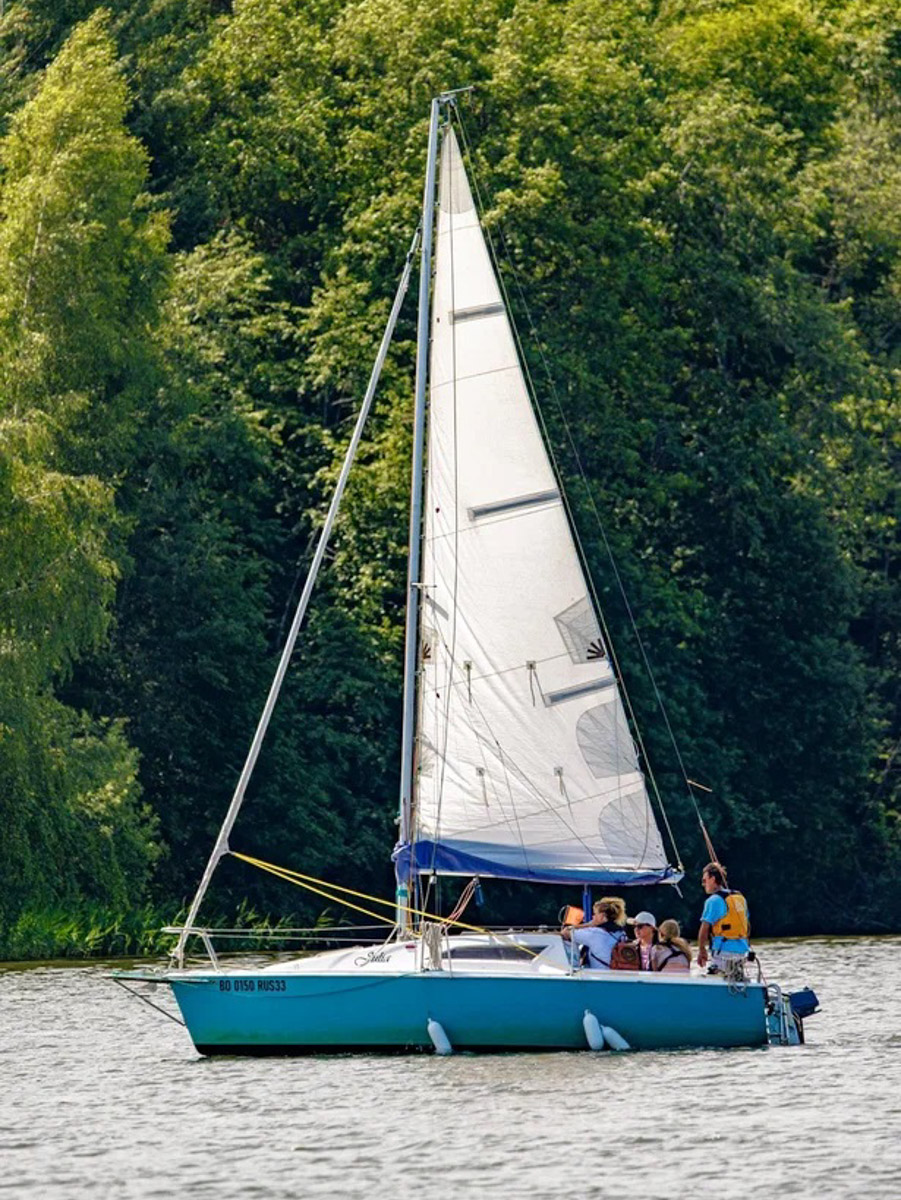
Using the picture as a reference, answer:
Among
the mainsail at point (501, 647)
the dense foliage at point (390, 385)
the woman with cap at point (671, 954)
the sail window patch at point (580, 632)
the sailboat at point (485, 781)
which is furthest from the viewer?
the dense foliage at point (390, 385)

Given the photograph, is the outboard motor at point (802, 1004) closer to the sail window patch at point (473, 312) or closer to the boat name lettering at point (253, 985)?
the boat name lettering at point (253, 985)

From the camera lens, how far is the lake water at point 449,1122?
24.5 meters

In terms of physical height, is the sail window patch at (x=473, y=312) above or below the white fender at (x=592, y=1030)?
above

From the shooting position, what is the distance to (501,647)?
33.2 metres

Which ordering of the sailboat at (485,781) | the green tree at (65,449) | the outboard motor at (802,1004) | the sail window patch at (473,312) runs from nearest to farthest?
the sailboat at (485,781)
the outboard motor at (802,1004)
the sail window patch at (473,312)
the green tree at (65,449)

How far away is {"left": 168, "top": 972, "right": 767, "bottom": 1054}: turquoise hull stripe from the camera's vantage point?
31016 mm

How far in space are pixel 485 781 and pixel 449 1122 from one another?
19.1 feet

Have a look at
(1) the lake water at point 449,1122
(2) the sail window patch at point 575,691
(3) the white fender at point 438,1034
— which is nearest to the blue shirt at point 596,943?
(1) the lake water at point 449,1122

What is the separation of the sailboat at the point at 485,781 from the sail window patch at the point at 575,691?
0.05 feet

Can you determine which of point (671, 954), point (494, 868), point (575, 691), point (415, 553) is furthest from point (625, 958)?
point (415, 553)

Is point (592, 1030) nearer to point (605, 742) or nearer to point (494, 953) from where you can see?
point (494, 953)

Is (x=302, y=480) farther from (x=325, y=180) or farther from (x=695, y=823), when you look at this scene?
(x=695, y=823)

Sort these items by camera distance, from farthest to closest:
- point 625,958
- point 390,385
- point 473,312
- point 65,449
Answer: point 390,385 < point 65,449 < point 473,312 < point 625,958

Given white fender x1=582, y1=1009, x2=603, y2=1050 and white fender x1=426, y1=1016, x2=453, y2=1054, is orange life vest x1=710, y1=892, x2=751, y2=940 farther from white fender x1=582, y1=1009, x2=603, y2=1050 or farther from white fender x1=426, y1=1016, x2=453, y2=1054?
white fender x1=426, y1=1016, x2=453, y2=1054
